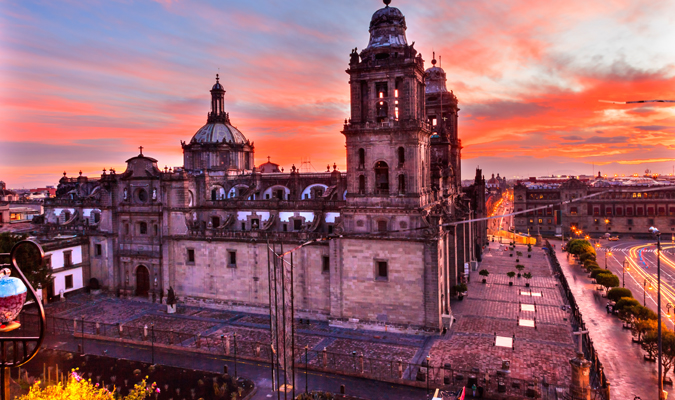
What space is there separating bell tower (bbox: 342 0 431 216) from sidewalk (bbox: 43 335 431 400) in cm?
1503

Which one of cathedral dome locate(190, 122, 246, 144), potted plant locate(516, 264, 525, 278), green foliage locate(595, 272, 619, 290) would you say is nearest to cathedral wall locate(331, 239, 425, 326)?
green foliage locate(595, 272, 619, 290)

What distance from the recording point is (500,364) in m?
31.5

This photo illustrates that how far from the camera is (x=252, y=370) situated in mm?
31469

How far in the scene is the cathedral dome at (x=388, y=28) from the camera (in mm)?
39312

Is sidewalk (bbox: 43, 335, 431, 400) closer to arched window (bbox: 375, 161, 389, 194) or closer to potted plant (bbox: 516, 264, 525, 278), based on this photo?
arched window (bbox: 375, 161, 389, 194)

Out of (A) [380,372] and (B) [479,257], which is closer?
(A) [380,372]

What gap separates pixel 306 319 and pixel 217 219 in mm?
17080

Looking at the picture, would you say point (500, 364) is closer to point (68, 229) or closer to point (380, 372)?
point (380, 372)

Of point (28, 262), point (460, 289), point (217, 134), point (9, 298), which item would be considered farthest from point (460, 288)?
point (9, 298)

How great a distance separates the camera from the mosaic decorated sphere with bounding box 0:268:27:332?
26.5 feet

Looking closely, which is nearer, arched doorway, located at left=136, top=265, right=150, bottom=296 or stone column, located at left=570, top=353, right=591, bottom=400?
stone column, located at left=570, top=353, right=591, bottom=400

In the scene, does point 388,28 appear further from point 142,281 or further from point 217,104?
point 142,281

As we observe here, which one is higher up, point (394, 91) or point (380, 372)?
point (394, 91)

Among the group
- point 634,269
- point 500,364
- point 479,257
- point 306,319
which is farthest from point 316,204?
point 634,269
